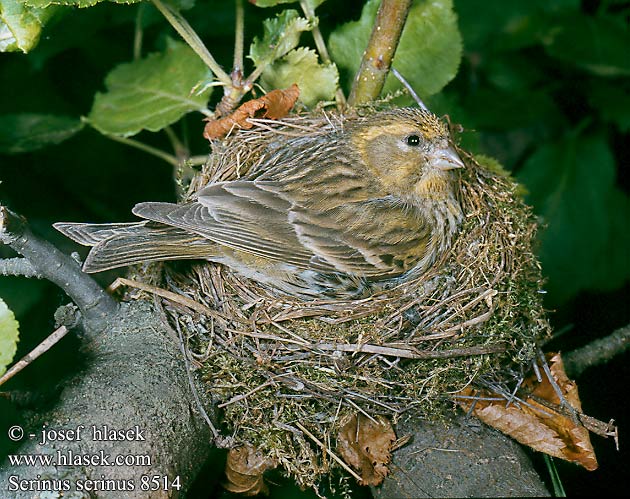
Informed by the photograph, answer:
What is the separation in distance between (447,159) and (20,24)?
5.97ft

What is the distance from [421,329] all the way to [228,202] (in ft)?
3.18

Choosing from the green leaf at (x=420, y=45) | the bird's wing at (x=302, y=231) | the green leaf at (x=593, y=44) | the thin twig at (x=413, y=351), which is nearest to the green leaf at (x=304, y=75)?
the green leaf at (x=420, y=45)

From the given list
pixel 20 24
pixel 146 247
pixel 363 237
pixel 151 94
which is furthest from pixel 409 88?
pixel 20 24

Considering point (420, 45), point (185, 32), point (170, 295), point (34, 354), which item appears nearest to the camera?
point (34, 354)

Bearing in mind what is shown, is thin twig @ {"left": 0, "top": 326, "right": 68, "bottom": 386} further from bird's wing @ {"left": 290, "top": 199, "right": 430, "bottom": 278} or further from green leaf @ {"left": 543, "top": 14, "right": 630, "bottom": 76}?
green leaf @ {"left": 543, "top": 14, "right": 630, "bottom": 76}

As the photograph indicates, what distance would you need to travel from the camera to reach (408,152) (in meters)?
3.59

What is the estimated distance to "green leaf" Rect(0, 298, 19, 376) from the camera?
2.43 meters

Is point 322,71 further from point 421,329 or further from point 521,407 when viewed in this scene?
point 521,407

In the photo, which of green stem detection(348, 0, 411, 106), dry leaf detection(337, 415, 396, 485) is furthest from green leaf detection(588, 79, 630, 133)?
dry leaf detection(337, 415, 396, 485)

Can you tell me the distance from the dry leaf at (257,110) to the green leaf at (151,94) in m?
0.12

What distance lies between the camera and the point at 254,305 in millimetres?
3334

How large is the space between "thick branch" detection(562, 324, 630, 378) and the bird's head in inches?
36.4

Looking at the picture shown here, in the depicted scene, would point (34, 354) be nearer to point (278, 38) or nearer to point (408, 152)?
point (278, 38)

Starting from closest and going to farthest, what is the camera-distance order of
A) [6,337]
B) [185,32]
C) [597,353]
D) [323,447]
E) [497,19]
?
[6,337], [323,447], [185,32], [597,353], [497,19]
